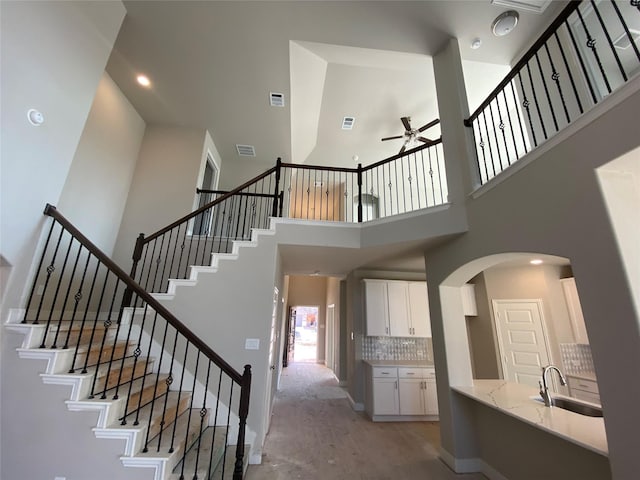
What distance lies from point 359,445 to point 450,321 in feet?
7.09

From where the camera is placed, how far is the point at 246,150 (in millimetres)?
6379

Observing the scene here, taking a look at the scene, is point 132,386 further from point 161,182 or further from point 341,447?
point 161,182

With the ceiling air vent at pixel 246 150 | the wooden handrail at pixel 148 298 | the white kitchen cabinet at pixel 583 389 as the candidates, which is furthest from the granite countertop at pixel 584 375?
the ceiling air vent at pixel 246 150

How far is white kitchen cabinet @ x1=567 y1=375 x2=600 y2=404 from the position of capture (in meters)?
3.73

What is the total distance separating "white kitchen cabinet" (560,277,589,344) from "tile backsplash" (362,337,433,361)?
237 cm

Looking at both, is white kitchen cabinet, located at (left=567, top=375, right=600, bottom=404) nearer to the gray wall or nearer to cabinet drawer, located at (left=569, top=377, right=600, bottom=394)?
cabinet drawer, located at (left=569, top=377, right=600, bottom=394)

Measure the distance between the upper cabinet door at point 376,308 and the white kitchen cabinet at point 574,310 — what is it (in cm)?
294

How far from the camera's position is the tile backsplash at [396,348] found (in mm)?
5480

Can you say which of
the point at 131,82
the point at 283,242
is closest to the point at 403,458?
the point at 283,242

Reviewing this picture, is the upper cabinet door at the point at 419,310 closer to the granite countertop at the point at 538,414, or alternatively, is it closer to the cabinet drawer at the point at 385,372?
the cabinet drawer at the point at 385,372

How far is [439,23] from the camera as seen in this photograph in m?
3.72

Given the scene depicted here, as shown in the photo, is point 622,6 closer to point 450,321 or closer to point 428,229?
point 428,229

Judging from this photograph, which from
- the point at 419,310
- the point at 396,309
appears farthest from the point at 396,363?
the point at 419,310

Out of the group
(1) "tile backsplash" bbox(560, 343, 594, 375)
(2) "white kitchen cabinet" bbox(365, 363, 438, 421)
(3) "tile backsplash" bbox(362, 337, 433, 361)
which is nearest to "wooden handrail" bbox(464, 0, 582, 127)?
(1) "tile backsplash" bbox(560, 343, 594, 375)
